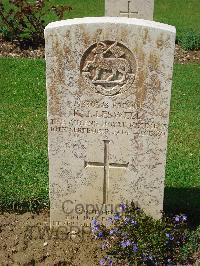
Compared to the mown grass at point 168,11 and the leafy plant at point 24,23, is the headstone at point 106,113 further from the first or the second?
the mown grass at point 168,11

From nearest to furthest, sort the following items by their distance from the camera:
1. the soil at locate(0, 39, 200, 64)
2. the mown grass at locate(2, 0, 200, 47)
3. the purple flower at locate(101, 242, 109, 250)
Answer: the purple flower at locate(101, 242, 109, 250) → the soil at locate(0, 39, 200, 64) → the mown grass at locate(2, 0, 200, 47)

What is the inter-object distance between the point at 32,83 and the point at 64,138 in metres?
5.29

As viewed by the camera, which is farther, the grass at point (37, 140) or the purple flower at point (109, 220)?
the grass at point (37, 140)

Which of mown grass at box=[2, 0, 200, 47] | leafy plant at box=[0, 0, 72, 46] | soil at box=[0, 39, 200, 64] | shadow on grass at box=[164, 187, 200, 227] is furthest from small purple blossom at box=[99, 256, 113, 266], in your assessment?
mown grass at box=[2, 0, 200, 47]

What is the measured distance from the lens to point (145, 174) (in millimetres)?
4355

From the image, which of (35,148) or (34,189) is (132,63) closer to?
(34,189)

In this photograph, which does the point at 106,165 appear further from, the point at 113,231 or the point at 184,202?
the point at 184,202

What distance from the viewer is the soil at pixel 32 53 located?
11.4 m

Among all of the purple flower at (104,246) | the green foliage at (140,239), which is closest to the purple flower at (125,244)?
the green foliage at (140,239)

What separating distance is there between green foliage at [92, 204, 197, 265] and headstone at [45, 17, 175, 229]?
0.19m

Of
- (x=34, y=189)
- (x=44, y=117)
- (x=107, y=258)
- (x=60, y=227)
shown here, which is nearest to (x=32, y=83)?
(x=44, y=117)

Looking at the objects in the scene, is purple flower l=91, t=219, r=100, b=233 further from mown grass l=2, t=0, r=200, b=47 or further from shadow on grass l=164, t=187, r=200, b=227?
mown grass l=2, t=0, r=200, b=47

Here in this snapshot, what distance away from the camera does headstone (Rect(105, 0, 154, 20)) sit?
10.6 meters

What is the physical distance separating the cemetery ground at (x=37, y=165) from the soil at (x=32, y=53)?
1.67 ft
